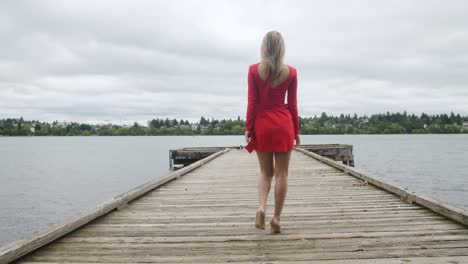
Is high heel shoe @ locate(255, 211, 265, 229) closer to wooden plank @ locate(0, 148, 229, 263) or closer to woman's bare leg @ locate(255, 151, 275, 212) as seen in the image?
woman's bare leg @ locate(255, 151, 275, 212)

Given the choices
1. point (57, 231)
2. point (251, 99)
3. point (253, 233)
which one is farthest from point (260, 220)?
point (57, 231)

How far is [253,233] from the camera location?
12.7 ft

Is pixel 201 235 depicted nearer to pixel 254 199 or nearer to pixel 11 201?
pixel 254 199

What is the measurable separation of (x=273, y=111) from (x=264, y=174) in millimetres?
731

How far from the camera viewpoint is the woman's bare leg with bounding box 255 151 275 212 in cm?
391

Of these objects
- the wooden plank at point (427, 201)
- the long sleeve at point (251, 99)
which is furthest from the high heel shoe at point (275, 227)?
the wooden plank at point (427, 201)

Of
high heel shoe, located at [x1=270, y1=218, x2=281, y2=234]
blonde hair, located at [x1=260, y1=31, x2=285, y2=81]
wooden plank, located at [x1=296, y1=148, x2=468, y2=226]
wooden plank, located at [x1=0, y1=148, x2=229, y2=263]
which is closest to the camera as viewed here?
wooden plank, located at [x1=0, y1=148, x2=229, y2=263]

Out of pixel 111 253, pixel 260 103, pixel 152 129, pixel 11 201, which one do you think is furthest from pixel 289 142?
pixel 152 129

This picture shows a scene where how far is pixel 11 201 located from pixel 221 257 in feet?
63.3

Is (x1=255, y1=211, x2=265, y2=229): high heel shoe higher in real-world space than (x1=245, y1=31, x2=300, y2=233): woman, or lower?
lower

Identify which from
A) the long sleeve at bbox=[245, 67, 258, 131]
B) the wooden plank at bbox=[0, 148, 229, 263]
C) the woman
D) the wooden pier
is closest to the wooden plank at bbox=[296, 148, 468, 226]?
the wooden pier

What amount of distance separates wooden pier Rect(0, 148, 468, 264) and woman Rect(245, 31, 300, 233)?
1.82 ft

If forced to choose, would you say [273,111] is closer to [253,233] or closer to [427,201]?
[253,233]

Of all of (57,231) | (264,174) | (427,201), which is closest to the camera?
(57,231)
